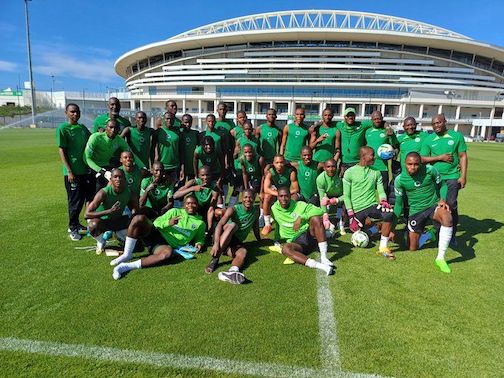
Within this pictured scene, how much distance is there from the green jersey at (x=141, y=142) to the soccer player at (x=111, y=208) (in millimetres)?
1534

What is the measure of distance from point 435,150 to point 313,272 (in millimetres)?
3087

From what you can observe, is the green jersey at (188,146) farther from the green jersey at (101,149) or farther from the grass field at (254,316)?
the grass field at (254,316)

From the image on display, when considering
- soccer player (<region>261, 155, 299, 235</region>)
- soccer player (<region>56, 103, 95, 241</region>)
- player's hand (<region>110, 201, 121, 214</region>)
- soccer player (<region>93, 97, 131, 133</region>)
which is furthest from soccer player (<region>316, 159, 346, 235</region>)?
soccer player (<region>56, 103, 95, 241</region>)

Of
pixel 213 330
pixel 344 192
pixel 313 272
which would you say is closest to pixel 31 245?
pixel 213 330

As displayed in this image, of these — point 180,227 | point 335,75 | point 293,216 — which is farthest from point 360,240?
point 335,75

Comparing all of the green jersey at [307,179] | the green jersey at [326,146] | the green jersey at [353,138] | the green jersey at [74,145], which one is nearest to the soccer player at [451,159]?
→ the green jersey at [353,138]

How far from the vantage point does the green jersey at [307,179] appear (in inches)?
247

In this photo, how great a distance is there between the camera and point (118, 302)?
148 inches

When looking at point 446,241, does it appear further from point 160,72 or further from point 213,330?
point 160,72

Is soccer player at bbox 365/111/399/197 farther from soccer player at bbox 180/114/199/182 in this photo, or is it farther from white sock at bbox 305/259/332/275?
Answer: soccer player at bbox 180/114/199/182

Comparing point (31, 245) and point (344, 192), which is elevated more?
point (344, 192)

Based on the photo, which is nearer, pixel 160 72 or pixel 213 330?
pixel 213 330

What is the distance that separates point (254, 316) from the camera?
354 cm

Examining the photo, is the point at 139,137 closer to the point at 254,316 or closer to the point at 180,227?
the point at 180,227
